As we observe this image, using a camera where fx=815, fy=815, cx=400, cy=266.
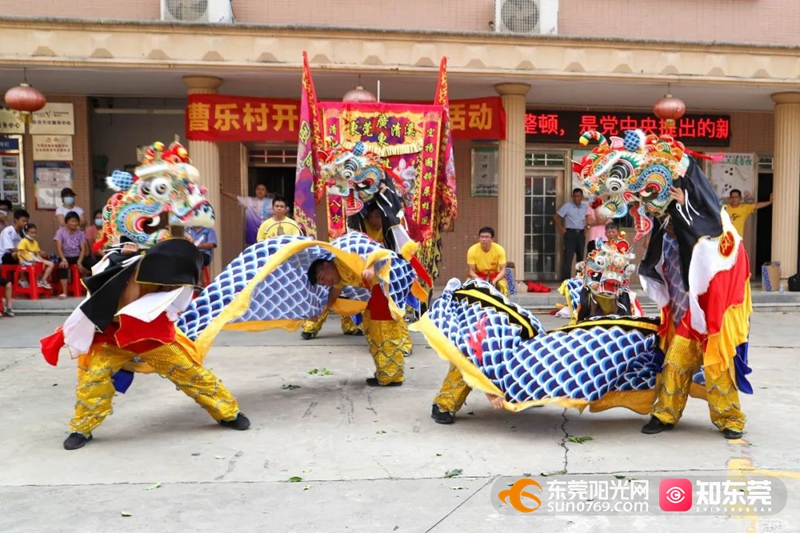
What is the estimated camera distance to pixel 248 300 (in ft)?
15.3

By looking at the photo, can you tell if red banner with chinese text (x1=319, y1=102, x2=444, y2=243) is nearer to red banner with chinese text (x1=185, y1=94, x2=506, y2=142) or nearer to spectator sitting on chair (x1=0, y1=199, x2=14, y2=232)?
red banner with chinese text (x1=185, y1=94, x2=506, y2=142)

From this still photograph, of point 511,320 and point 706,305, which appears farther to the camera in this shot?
point 511,320

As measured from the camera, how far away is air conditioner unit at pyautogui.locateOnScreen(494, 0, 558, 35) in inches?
394

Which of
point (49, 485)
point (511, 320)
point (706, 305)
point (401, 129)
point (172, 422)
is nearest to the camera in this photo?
point (49, 485)

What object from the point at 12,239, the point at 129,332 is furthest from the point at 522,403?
the point at 12,239

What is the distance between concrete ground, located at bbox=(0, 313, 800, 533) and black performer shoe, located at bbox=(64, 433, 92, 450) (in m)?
0.05

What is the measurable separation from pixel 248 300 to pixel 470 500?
73.1 inches

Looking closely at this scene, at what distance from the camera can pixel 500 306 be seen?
14.5 feet

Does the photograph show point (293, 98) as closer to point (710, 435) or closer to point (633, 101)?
point (633, 101)

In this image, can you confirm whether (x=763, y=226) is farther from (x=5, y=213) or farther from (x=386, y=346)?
(x=5, y=213)

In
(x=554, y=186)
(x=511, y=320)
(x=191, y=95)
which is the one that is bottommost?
(x=511, y=320)

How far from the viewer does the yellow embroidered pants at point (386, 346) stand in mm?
5539

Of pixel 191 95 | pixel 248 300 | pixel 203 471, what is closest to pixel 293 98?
pixel 191 95

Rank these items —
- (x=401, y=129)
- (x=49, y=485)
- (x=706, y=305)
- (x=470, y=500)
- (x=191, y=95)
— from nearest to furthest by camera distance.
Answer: (x=470, y=500) → (x=49, y=485) → (x=706, y=305) → (x=401, y=129) → (x=191, y=95)
